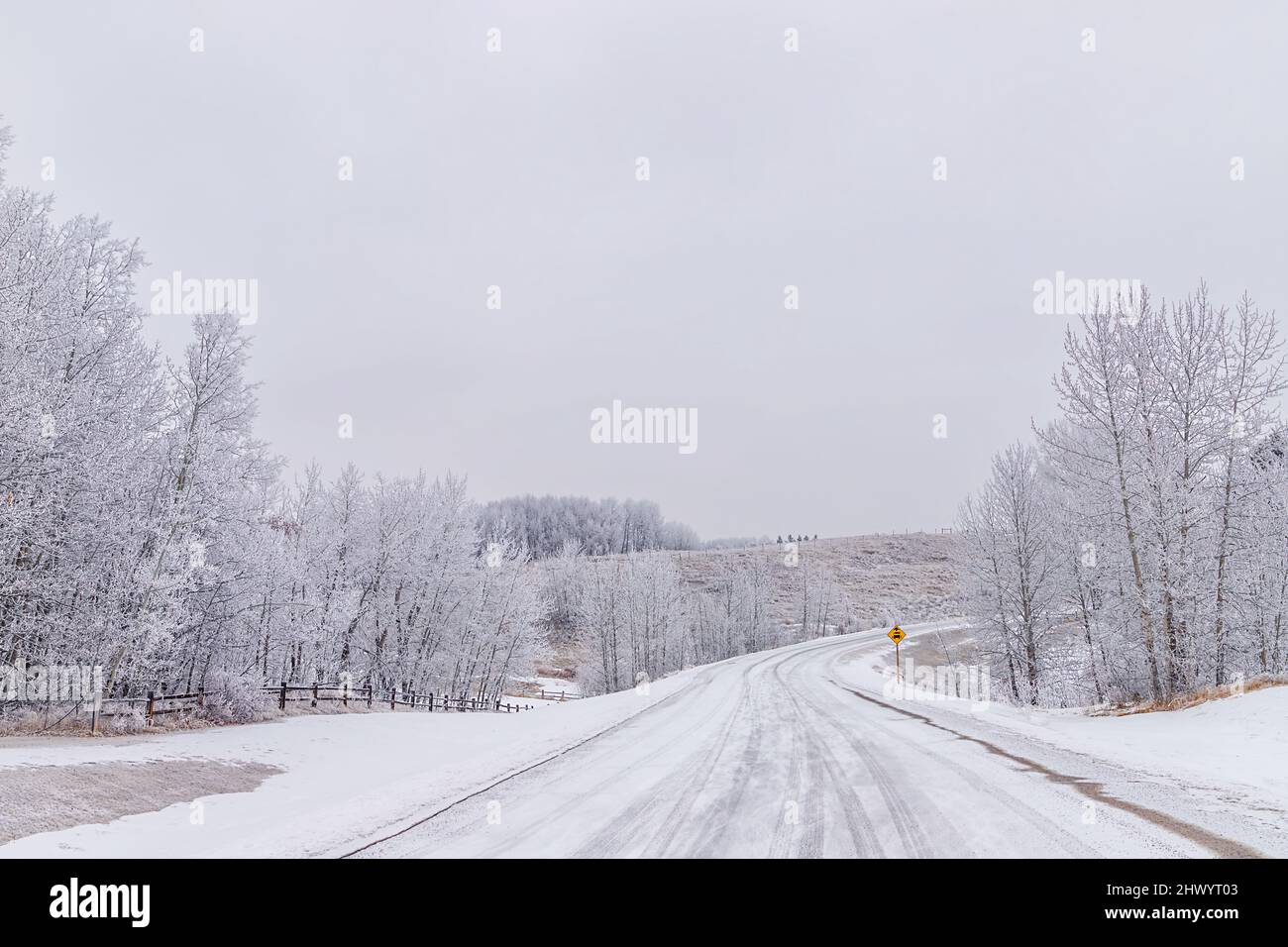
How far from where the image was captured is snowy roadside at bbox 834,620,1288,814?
27.0 feet

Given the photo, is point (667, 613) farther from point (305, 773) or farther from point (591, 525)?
point (591, 525)

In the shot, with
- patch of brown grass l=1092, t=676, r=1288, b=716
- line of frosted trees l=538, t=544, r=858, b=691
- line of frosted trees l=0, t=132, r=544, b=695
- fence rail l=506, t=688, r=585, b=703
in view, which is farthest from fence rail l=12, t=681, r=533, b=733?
patch of brown grass l=1092, t=676, r=1288, b=716

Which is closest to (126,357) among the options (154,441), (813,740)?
(154,441)

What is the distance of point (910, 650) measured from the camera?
5122 cm

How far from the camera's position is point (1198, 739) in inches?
451

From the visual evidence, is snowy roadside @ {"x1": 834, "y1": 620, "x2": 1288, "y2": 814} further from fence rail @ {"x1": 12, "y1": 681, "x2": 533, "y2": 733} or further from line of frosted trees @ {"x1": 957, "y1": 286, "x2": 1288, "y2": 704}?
fence rail @ {"x1": 12, "y1": 681, "x2": 533, "y2": 733}

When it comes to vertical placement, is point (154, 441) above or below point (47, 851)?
above

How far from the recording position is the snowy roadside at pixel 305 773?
7.25 meters

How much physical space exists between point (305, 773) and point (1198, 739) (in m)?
15.5

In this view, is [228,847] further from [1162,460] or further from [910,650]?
[910,650]

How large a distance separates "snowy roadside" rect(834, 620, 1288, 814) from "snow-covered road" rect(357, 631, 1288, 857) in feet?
1.19

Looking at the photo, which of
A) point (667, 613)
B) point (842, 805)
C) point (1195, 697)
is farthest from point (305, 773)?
point (667, 613)

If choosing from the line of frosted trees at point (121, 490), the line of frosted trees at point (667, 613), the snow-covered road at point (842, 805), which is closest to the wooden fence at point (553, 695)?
the line of frosted trees at point (667, 613)
